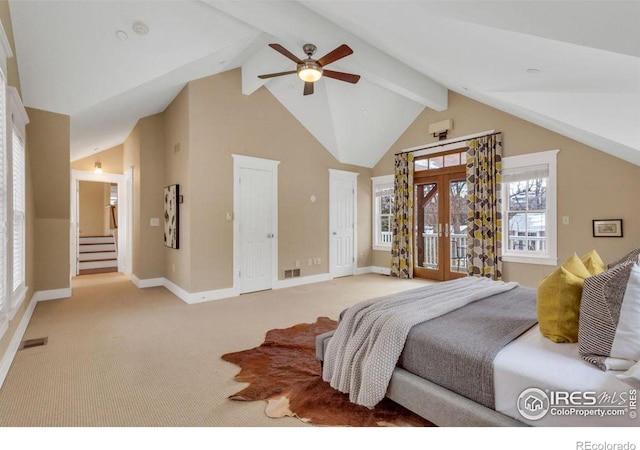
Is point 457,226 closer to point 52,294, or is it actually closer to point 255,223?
point 255,223

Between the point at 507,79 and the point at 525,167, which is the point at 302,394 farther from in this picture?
the point at 525,167

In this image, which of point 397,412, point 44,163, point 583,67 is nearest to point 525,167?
point 583,67

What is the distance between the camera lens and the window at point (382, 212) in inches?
272

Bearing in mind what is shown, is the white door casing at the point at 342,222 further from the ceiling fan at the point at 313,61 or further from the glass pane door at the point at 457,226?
the ceiling fan at the point at 313,61

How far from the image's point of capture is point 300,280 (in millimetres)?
5762

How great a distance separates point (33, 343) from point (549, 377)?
4072mm

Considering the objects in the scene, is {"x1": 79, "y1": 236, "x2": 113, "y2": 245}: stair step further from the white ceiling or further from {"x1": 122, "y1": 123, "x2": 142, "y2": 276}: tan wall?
the white ceiling

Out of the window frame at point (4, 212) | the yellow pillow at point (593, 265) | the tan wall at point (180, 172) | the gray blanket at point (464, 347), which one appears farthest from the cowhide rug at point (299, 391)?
the tan wall at point (180, 172)

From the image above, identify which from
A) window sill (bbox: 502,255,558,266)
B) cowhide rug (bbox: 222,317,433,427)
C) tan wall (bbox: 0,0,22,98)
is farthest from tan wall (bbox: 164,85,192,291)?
window sill (bbox: 502,255,558,266)

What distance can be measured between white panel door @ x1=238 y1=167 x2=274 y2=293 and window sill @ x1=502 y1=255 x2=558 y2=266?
152 inches

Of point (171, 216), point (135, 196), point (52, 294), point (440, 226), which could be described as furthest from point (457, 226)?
point (52, 294)

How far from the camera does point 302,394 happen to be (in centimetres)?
207
